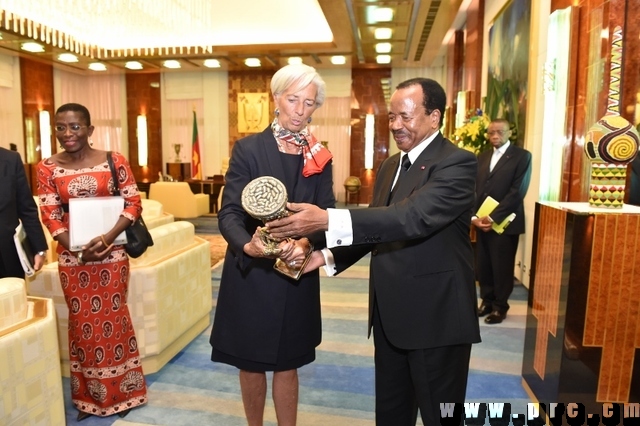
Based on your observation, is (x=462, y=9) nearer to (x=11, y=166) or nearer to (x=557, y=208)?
(x=557, y=208)

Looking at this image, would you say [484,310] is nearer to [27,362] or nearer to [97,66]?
[27,362]

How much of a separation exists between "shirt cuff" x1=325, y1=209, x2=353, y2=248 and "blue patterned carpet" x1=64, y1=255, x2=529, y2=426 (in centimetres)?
145

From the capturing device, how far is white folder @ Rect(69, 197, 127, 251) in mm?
2449

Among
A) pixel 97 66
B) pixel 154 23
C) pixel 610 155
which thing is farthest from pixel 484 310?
pixel 97 66

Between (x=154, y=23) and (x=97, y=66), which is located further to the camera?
(x=97, y=66)

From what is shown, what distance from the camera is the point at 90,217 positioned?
249 centimetres

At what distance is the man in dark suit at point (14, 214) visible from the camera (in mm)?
2656

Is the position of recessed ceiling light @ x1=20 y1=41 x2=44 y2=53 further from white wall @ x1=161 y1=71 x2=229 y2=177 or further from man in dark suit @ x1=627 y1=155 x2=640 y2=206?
man in dark suit @ x1=627 y1=155 x2=640 y2=206

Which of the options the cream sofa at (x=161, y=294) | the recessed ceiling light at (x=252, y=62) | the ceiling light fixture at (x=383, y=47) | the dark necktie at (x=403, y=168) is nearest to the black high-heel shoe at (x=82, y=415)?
the cream sofa at (x=161, y=294)

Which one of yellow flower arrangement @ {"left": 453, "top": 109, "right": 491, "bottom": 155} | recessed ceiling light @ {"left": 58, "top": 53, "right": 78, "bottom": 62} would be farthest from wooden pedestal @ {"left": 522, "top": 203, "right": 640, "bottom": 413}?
recessed ceiling light @ {"left": 58, "top": 53, "right": 78, "bottom": 62}

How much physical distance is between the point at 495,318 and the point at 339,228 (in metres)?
3.17

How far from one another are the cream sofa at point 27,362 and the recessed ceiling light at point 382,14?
6747 mm

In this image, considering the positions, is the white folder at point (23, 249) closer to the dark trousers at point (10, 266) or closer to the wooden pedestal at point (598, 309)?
the dark trousers at point (10, 266)

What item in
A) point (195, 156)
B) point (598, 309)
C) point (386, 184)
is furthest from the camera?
point (195, 156)
